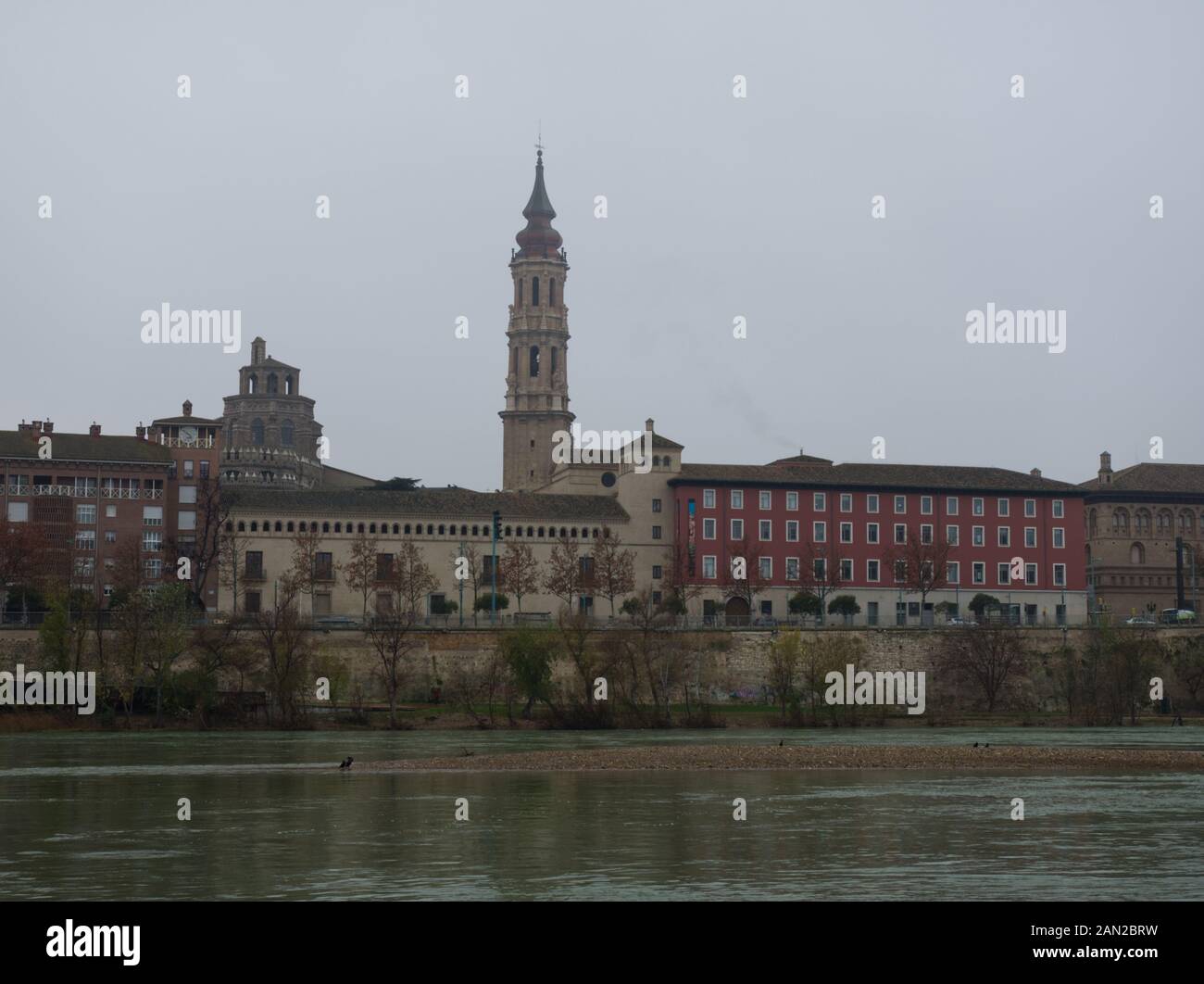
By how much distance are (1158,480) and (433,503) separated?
58.1 metres

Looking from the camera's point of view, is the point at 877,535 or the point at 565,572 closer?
the point at 565,572

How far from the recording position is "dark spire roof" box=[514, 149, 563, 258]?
163m

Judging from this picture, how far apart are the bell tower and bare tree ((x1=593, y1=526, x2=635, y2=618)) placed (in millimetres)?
48568

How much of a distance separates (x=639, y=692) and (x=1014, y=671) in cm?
2372

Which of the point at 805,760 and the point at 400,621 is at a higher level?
the point at 400,621

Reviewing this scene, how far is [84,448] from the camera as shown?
369ft

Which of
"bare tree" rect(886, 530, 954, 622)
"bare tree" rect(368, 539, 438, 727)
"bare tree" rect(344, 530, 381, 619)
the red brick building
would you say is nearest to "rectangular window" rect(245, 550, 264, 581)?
"bare tree" rect(344, 530, 381, 619)

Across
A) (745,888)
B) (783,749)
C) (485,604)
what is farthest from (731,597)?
(745,888)

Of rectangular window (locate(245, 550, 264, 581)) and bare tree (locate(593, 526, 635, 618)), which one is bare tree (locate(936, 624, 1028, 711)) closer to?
bare tree (locate(593, 526, 635, 618))

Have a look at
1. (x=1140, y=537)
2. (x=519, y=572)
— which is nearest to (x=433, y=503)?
(x=519, y=572)

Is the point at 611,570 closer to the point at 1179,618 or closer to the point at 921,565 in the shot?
the point at 921,565

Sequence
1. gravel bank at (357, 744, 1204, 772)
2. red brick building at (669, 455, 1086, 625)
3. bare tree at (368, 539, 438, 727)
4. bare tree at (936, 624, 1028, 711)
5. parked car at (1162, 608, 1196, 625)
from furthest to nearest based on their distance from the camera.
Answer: red brick building at (669, 455, 1086, 625) < parked car at (1162, 608, 1196, 625) < bare tree at (936, 624, 1028, 711) < bare tree at (368, 539, 438, 727) < gravel bank at (357, 744, 1204, 772)

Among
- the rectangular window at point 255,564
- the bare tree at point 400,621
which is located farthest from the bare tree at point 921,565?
the rectangular window at point 255,564
